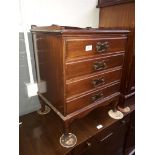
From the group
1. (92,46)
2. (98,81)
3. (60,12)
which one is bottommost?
(98,81)

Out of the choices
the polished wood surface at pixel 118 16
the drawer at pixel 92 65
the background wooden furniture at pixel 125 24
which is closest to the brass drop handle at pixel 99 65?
the drawer at pixel 92 65

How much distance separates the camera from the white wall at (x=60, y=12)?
99cm

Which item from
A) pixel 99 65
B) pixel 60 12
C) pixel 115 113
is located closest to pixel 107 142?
pixel 115 113

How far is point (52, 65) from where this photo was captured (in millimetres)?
804

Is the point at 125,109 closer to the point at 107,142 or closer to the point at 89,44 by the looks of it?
the point at 107,142

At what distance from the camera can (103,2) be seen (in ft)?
4.09

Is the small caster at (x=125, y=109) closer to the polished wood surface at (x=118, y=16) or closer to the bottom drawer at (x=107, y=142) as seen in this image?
the bottom drawer at (x=107, y=142)

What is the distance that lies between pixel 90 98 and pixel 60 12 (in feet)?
2.35
